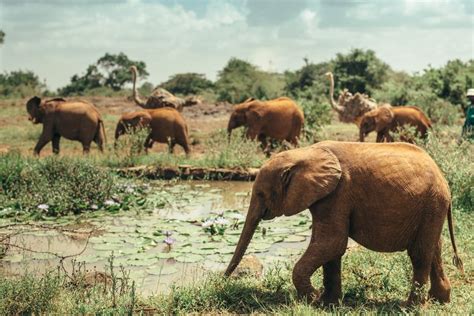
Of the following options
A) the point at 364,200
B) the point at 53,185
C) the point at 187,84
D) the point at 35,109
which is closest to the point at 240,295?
the point at 364,200

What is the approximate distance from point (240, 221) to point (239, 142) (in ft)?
15.4

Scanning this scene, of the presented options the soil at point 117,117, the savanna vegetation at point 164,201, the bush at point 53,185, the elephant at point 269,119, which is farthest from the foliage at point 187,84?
the bush at point 53,185

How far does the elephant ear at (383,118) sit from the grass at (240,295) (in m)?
9.15

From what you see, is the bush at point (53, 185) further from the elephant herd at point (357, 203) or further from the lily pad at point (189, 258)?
the elephant herd at point (357, 203)

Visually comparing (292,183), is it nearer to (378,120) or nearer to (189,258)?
(189,258)

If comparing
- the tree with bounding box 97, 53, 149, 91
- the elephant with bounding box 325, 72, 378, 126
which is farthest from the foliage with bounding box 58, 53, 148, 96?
the elephant with bounding box 325, 72, 378, 126

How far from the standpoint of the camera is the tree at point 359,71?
3178cm

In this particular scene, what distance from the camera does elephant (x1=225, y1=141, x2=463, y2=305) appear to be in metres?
5.00

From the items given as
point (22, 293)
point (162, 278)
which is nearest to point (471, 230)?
point (162, 278)

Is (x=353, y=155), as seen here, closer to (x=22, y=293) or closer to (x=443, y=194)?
(x=443, y=194)

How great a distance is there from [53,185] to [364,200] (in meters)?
6.16

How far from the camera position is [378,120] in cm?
1538

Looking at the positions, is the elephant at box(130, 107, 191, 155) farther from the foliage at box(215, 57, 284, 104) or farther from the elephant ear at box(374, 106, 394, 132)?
the foliage at box(215, 57, 284, 104)

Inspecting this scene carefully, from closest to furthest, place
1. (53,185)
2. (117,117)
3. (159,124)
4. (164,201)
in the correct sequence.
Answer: (53,185)
(164,201)
(159,124)
(117,117)
